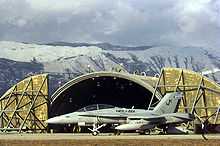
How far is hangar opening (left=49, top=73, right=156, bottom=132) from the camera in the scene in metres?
88.2

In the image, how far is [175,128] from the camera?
70062mm

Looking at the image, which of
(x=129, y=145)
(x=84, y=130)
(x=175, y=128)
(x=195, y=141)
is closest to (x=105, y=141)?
(x=129, y=145)

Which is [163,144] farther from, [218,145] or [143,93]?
[143,93]

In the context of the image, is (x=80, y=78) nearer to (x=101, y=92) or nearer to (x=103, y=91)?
(x=103, y=91)

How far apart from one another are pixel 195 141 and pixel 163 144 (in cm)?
214

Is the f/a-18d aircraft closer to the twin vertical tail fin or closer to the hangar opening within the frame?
the twin vertical tail fin

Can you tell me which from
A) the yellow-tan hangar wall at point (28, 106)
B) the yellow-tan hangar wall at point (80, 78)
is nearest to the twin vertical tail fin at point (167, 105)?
the yellow-tan hangar wall at point (80, 78)

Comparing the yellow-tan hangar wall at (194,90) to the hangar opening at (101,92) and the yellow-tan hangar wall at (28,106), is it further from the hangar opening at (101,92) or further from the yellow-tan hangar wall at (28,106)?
the yellow-tan hangar wall at (28,106)

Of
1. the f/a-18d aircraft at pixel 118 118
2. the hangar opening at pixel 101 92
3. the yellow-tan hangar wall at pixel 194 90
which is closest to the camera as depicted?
the f/a-18d aircraft at pixel 118 118

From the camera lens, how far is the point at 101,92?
9962cm

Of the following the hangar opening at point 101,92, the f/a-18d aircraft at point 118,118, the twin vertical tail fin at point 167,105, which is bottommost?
the f/a-18d aircraft at point 118,118

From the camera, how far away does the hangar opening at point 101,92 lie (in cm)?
8825

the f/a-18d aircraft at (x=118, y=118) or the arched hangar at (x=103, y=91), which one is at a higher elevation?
the arched hangar at (x=103, y=91)

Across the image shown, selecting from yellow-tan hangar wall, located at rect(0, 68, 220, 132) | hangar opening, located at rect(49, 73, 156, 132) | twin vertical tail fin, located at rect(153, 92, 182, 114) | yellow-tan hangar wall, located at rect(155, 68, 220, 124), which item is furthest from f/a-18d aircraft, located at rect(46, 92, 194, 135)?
hangar opening, located at rect(49, 73, 156, 132)
